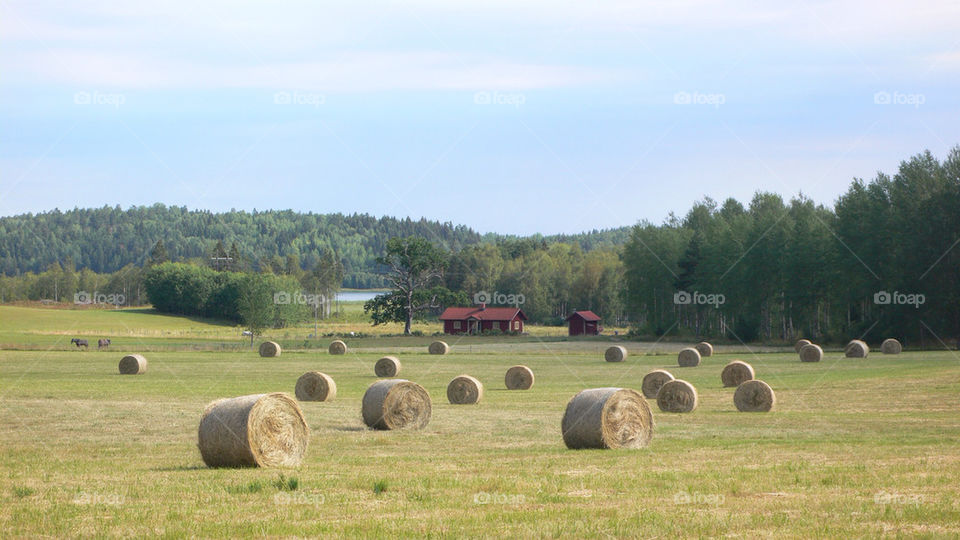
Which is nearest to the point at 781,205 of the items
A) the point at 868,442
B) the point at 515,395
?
the point at 515,395

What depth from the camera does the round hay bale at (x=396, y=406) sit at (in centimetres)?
2416

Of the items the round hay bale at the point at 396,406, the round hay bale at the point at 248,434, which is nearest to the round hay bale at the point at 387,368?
the round hay bale at the point at 396,406

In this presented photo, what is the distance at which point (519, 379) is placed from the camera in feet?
136

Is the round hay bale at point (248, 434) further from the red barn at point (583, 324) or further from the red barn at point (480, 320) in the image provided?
the red barn at point (583, 324)

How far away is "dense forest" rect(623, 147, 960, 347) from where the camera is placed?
7544 centimetres

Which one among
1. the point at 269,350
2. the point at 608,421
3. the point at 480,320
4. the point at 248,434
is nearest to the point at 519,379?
the point at 608,421

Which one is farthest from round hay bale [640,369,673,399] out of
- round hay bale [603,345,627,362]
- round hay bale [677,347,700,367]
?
round hay bale [603,345,627,362]

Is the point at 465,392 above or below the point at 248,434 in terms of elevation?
below

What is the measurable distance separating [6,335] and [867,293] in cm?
Answer: 8222

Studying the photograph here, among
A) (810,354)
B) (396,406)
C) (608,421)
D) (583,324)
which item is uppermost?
(608,421)

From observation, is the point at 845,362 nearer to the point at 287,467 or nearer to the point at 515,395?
the point at 515,395

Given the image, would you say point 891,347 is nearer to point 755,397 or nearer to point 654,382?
point 654,382

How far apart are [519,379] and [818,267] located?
57729mm

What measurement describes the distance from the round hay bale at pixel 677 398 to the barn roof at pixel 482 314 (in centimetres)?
8894
